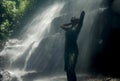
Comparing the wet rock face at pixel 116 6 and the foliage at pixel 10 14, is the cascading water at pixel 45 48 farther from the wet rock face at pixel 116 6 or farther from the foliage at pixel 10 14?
the foliage at pixel 10 14

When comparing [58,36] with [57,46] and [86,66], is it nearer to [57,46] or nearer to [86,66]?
[57,46]

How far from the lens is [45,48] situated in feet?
76.8

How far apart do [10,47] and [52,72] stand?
10292mm

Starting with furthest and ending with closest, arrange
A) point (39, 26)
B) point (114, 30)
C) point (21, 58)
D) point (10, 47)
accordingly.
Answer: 1. point (39, 26)
2. point (10, 47)
3. point (21, 58)
4. point (114, 30)

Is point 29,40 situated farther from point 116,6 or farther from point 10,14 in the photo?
point 116,6

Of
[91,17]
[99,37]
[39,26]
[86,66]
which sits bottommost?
[86,66]

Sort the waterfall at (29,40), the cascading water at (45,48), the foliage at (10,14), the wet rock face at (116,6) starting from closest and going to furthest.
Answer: the wet rock face at (116,6)
the cascading water at (45,48)
the waterfall at (29,40)
the foliage at (10,14)

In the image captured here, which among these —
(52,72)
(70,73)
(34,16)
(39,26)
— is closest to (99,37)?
(52,72)

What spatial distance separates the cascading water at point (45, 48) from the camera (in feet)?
65.0

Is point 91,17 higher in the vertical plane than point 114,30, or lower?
higher

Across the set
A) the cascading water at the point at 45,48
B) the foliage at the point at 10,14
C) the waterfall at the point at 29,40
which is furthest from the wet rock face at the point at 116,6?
the foliage at the point at 10,14

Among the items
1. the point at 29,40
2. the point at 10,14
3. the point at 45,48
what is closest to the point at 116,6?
the point at 45,48

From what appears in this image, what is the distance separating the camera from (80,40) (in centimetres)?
2009

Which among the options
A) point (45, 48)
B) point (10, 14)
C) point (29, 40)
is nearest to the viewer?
point (45, 48)
